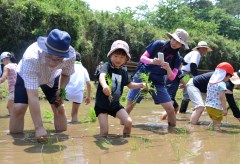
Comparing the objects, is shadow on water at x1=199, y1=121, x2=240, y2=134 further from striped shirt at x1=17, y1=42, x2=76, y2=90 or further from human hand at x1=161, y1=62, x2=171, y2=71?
striped shirt at x1=17, y1=42, x2=76, y2=90

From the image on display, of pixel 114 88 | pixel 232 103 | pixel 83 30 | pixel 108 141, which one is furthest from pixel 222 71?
pixel 83 30

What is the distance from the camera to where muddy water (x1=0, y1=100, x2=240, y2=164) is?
12.1 feet

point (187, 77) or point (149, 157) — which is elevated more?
point (187, 77)

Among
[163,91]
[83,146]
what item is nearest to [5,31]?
[163,91]

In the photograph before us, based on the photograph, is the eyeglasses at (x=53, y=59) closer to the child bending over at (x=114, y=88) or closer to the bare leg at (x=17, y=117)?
the child bending over at (x=114, y=88)

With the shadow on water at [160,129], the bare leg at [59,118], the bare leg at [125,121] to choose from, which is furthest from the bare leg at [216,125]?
the bare leg at [59,118]

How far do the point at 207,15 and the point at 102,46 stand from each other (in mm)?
35712

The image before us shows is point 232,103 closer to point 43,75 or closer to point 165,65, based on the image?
point 165,65

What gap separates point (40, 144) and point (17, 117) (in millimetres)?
809

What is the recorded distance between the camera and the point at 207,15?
178 ft

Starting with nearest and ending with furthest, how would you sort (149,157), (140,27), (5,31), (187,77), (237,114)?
(149,157), (237,114), (187,77), (5,31), (140,27)

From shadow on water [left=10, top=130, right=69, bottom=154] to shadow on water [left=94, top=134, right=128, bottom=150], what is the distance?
Answer: 1.35ft

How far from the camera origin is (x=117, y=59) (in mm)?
5066

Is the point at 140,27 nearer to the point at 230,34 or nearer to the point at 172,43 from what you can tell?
the point at 172,43
